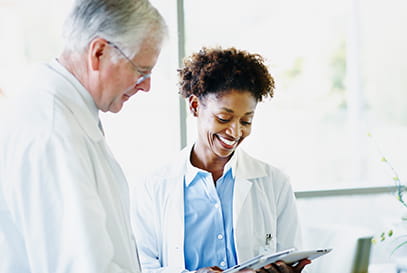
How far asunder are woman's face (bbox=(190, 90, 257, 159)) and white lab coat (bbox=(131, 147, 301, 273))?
13 cm

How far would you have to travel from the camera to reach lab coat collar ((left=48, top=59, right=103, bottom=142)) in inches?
45.4

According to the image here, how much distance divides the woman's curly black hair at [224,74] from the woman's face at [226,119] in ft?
0.10

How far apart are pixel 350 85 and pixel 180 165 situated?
2.09 meters

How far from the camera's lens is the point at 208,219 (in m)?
1.86

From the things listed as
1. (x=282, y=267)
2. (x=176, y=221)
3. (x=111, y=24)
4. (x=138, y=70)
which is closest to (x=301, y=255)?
(x=282, y=267)

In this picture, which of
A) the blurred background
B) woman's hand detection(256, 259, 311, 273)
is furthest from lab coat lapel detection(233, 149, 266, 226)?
the blurred background

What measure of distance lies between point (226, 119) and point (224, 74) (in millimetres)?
166

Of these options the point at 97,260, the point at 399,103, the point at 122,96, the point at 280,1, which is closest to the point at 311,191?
the point at 399,103

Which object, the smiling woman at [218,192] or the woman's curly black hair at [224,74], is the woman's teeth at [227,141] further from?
the woman's curly black hair at [224,74]

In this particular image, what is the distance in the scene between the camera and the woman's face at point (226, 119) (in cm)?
186

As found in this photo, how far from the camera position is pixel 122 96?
130 centimetres

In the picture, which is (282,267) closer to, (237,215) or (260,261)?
(260,261)

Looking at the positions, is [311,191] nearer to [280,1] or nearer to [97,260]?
[280,1]

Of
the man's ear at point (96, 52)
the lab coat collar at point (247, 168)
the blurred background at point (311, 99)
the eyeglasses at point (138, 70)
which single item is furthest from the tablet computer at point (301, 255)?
the blurred background at point (311, 99)
